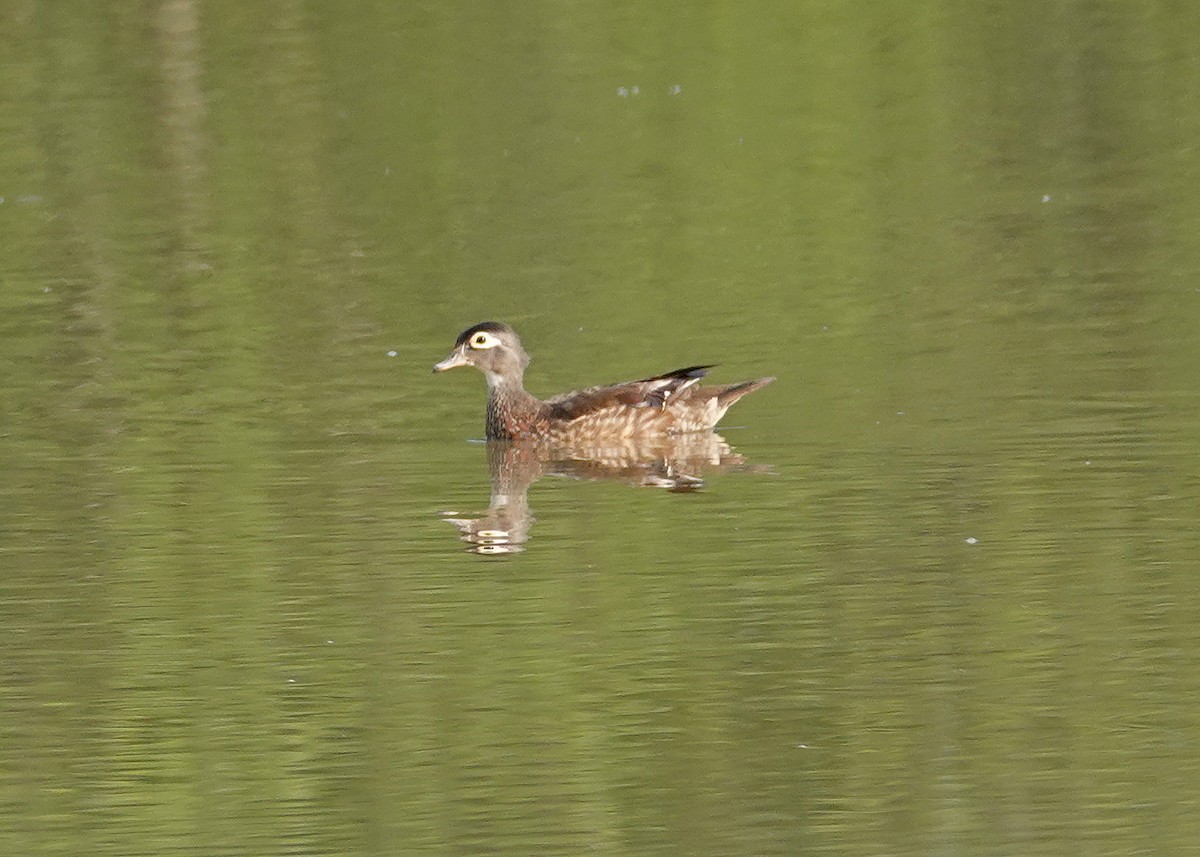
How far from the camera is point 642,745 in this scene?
859 centimetres

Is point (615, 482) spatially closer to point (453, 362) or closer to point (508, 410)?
point (508, 410)

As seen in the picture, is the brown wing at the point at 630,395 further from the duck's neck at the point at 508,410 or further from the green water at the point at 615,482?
the green water at the point at 615,482

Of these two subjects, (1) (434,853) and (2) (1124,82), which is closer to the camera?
(1) (434,853)

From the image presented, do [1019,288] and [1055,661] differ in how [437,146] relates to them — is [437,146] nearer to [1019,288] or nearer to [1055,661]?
[1019,288]

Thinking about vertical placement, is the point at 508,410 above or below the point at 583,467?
above

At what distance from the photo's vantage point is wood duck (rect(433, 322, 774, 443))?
13.9 meters

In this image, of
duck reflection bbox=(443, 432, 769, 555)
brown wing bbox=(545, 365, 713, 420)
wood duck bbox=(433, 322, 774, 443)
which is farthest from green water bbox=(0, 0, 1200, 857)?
brown wing bbox=(545, 365, 713, 420)

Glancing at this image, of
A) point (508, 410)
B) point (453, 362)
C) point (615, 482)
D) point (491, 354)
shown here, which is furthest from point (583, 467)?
point (453, 362)

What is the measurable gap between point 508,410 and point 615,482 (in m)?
1.52

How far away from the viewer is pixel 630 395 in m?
13.9

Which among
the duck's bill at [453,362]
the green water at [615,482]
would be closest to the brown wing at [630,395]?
the green water at [615,482]

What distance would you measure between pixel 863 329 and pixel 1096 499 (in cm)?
443

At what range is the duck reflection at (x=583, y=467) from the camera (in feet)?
38.9

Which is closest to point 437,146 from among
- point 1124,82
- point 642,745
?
point 1124,82
